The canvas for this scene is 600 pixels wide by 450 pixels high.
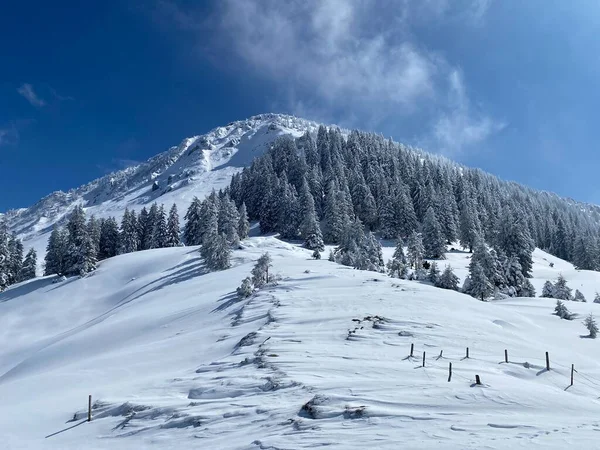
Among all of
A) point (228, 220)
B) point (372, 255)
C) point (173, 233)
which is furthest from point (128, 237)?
point (372, 255)

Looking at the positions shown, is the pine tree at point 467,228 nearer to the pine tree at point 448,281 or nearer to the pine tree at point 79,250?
the pine tree at point 448,281

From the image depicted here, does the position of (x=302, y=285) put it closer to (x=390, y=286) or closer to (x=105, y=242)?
(x=390, y=286)

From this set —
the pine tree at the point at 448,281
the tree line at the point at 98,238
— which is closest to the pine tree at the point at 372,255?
the pine tree at the point at 448,281

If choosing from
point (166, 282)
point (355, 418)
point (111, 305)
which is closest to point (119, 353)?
point (355, 418)

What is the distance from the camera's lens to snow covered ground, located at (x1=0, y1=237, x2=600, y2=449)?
361 inches

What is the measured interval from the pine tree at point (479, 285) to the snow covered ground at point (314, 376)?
20.2 feet

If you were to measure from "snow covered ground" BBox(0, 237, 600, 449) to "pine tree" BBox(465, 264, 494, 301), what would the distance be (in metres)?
6.15

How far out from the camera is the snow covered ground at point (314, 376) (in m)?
9.17

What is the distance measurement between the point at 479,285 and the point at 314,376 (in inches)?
1392

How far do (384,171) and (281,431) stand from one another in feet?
366

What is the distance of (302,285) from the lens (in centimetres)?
3156

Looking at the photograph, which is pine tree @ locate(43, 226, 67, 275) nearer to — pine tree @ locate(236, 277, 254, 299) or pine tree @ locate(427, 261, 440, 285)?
pine tree @ locate(236, 277, 254, 299)

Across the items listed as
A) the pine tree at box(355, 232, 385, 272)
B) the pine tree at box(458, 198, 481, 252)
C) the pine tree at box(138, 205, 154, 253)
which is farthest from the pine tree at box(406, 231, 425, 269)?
the pine tree at box(138, 205, 154, 253)

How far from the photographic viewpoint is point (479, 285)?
41938 millimetres
